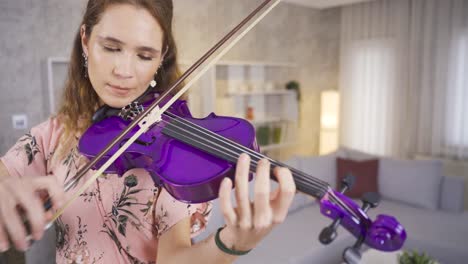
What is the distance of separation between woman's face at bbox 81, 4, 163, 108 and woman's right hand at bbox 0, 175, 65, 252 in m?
0.19

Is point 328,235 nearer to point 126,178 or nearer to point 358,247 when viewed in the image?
point 358,247

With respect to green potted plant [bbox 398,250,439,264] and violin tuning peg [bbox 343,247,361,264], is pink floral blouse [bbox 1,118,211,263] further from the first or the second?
green potted plant [bbox 398,250,439,264]

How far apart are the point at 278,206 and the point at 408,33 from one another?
2970 millimetres

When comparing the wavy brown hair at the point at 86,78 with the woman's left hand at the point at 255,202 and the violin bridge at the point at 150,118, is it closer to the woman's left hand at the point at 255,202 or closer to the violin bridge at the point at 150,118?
the violin bridge at the point at 150,118

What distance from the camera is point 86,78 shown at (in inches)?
22.7

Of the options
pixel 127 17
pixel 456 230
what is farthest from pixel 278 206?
pixel 456 230

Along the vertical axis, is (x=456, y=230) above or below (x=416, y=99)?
below

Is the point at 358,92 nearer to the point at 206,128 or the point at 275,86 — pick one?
the point at 275,86

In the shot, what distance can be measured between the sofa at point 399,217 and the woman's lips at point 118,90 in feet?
3.19

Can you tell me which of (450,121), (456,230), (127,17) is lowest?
(456,230)

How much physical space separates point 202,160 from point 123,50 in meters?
0.19

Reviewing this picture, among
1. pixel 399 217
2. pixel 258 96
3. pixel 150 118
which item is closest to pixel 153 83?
pixel 150 118

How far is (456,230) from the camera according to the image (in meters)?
1.84

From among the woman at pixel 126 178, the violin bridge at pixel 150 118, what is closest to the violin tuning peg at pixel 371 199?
the woman at pixel 126 178
